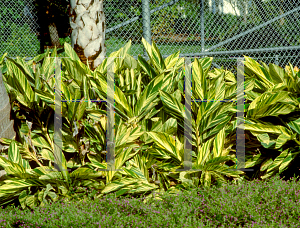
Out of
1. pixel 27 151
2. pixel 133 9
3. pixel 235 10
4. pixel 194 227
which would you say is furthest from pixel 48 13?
pixel 194 227

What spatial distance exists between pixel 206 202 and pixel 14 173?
1471 mm

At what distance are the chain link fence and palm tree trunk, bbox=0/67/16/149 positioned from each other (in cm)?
369

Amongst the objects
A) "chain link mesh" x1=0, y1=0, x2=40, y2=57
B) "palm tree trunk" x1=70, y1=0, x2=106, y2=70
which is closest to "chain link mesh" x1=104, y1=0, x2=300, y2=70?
"chain link mesh" x1=0, y1=0, x2=40, y2=57

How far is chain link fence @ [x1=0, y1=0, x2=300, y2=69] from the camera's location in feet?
20.3

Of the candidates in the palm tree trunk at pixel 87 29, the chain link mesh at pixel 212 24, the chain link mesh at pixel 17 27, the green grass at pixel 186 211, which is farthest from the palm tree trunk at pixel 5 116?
the chain link mesh at pixel 17 27

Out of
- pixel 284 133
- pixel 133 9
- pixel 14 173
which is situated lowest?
pixel 14 173

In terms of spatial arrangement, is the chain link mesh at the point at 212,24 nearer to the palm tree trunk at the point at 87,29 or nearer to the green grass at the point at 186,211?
the palm tree trunk at the point at 87,29

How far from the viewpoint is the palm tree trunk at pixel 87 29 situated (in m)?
3.47

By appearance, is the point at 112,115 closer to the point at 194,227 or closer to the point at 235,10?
the point at 194,227

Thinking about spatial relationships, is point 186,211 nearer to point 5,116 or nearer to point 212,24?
point 5,116

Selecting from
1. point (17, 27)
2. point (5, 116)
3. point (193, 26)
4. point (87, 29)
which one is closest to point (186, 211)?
point (5, 116)

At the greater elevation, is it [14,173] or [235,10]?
[235,10]

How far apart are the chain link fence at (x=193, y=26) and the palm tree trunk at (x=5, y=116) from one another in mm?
3694

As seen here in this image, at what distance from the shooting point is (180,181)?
8.69 ft
